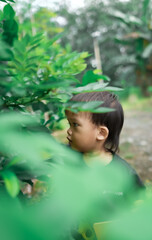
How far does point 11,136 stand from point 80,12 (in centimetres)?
1547

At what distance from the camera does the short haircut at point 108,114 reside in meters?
0.80

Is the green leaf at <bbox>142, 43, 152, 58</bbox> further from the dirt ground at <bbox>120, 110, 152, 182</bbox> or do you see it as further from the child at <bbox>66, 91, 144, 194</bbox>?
the child at <bbox>66, 91, 144, 194</bbox>

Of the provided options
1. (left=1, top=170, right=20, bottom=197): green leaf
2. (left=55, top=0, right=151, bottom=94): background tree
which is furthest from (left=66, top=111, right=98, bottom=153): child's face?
(left=55, top=0, right=151, bottom=94): background tree

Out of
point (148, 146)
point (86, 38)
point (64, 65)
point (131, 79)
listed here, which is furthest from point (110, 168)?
point (86, 38)

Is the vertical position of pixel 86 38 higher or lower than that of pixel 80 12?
lower

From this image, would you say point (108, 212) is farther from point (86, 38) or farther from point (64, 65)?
point (86, 38)

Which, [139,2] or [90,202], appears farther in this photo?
[139,2]

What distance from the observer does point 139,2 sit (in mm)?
13336

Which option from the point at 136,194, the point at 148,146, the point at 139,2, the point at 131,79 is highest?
the point at 139,2

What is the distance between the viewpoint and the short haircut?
0.80m

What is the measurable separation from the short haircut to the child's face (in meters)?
0.03

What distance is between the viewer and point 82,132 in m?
0.76

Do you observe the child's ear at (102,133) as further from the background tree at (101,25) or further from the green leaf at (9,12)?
the background tree at (101,25)

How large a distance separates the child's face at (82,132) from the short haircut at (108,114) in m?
0.03
